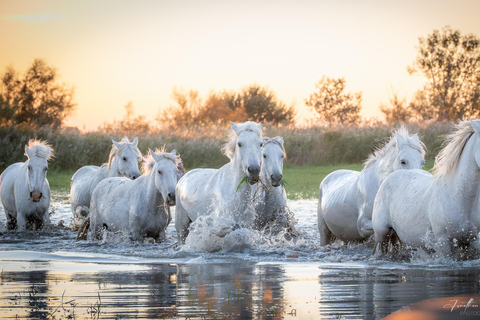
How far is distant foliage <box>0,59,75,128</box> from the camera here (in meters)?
52.2

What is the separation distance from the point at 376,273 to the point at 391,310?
1.92m

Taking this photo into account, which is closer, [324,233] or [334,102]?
[324,233]

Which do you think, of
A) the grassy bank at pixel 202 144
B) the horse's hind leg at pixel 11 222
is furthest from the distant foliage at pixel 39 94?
the horse's hind leg at pixel 11 222

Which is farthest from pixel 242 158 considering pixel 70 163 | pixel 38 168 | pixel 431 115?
pixel 431 115

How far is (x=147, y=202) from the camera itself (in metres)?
10.5

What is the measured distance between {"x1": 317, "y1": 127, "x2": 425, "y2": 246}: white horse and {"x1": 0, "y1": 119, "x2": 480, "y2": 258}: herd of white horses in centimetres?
1

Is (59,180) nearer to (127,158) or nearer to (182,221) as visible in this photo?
(127,158)

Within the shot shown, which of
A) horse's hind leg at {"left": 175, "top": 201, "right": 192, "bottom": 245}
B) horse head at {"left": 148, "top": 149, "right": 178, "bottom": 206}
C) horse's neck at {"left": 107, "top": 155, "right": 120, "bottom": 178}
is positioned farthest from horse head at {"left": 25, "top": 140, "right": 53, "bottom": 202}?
horse's hind leg at {"left": 175, "top": 201, "right": 192, "bottom": 245}

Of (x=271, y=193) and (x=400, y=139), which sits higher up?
(x=400, y=139)

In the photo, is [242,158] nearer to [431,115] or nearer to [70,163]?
[70,163]

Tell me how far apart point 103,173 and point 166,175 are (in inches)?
136

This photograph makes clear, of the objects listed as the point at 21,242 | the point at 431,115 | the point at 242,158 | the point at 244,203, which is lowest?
the point at 21,242

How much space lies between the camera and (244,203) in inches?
340

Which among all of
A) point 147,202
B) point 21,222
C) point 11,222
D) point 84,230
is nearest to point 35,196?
point 21,222
